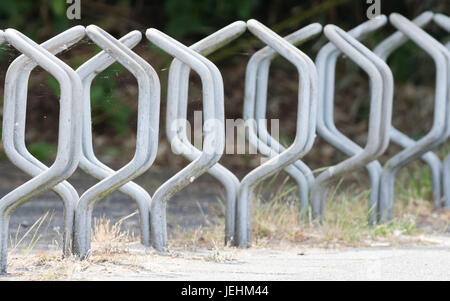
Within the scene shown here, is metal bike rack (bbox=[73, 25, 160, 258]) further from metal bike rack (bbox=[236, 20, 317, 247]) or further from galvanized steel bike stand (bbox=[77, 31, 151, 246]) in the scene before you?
metal bike rack (bbox=[236, 20, 317, 247])

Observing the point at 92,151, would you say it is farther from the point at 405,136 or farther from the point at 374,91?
the point at 405,136

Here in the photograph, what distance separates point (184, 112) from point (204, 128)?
0.53 metres

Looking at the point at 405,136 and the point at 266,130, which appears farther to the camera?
the point at 405,136

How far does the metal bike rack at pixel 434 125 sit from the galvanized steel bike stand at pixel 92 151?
1824mm

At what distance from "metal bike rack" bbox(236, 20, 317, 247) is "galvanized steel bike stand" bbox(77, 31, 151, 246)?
56 centimetres

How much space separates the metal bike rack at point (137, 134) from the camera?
467 centimetres

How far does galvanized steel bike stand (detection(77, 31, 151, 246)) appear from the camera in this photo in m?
5.06

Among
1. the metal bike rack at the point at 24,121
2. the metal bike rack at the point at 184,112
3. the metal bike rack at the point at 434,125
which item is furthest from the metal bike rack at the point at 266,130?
the metal bike rack at the point at 24,121

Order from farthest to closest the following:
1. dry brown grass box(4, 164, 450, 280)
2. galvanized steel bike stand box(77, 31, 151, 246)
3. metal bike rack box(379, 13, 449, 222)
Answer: metal bike rack box(379, 13, 449, 222)
galvanized steel bike stand box(77, 31, 151, 246)
dry brown grass box(4, 164, 450, 280)

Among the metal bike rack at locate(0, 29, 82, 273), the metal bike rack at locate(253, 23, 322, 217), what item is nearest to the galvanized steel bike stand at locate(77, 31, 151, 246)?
the metal bike rack at locate(0, 29, 82, 273)

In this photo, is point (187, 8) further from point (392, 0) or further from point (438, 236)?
point (438, 236)

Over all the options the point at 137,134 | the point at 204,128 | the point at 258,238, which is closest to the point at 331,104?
the point at 258,238

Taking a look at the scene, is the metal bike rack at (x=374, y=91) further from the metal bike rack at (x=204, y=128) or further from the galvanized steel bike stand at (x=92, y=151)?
the galvanized steel bike stand at (x=92, y=151)

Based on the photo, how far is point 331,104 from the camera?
20.9ft
